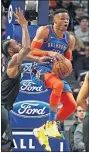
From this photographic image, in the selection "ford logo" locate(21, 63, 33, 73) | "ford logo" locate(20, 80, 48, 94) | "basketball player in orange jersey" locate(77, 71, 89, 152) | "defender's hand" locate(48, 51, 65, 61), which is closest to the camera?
"basketball player in orange jersey" locate(77, 71, 89, 152)

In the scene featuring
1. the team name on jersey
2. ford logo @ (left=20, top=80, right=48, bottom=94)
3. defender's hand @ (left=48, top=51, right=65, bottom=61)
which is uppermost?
the team name on jersey

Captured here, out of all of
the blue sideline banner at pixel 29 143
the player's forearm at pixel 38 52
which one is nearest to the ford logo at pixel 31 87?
the blue sideline banner at pixel 29 143

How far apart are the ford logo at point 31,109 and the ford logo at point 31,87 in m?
0.18

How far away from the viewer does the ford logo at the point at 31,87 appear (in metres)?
9.29

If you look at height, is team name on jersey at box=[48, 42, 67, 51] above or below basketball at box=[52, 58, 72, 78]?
above

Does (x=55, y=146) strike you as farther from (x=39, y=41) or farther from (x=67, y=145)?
(x=39, y=41)

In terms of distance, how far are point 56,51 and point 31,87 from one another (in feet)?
3.98

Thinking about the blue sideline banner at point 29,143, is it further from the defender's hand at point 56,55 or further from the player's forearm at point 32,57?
the defender's hand at point 56,55

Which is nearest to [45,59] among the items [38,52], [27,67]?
[38,52]

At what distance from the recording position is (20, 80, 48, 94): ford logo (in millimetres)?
9288

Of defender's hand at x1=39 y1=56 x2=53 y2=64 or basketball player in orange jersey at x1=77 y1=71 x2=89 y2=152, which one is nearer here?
basketball player in orange jersey at x1=77 y1=71 x2=89 y2=152

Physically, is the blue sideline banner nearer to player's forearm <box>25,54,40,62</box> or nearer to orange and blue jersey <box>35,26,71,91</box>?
orange and blue jersey <box>35,26,71,91</box>

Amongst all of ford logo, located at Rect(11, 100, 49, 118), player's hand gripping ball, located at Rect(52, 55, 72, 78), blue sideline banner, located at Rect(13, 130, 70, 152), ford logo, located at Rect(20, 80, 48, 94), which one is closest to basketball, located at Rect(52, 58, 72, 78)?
player's hand gripping ball, located at Rect(52, 55, 72, 78)

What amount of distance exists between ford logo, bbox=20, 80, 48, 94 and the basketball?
833mm
